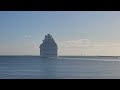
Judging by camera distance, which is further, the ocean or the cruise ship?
the cruise ship

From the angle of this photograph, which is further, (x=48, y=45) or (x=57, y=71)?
(x=57, y=71)

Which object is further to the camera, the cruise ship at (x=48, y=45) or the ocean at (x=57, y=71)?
the cruise ship at (x=48, y=45)

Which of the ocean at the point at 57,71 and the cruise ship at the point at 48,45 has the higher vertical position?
the cruise ship at the point at 48,45

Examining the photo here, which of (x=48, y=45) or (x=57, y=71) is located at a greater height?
(x=48, y=45)

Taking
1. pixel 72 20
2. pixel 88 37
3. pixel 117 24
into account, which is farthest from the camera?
pixel 72 20

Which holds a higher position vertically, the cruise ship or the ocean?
the cruise ship

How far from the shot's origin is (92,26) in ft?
108

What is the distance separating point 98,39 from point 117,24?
6422 millimetres
